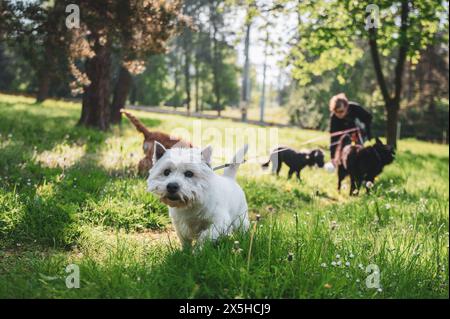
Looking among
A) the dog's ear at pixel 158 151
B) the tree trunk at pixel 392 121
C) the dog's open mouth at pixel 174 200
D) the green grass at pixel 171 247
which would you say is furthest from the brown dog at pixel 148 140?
the tree trunk at pixel 392 121

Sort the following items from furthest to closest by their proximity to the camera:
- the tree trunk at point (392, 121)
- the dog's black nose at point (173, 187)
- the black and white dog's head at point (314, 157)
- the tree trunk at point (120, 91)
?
the tree trunk at point (120, 91) < the tree trunk at point (392, 121) < the black and white dog's head at point (314, 157) < the dog's black nose at point (173, 187)

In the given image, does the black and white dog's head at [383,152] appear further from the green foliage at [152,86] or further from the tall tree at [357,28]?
the green foliage at [152,86]

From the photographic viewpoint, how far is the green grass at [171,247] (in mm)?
3197

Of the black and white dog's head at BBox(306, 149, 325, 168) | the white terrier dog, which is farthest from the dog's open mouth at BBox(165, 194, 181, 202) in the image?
the black and white dog's head at BBox(306, 149, 325, 168)

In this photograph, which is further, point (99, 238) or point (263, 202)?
point (263, 202)

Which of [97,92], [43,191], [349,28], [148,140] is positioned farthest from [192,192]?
[349,28]

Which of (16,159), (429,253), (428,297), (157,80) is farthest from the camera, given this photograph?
(157,80)

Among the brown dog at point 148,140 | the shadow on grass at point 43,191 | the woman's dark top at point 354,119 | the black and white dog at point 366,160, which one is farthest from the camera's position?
the woman's dark top at point 354,119

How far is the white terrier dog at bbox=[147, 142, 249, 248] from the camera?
12.2 ft

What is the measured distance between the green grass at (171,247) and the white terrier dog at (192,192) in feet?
0.65
